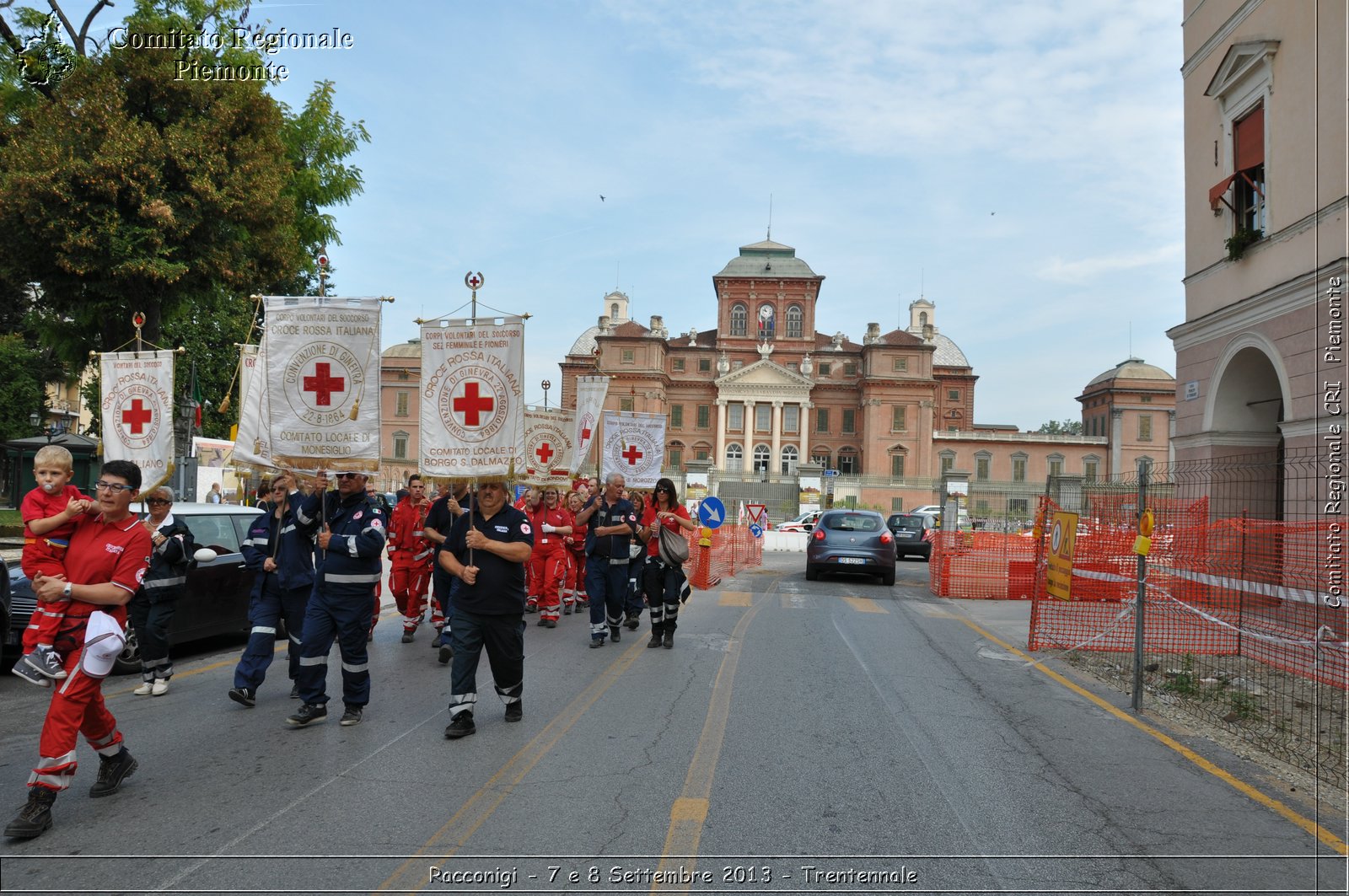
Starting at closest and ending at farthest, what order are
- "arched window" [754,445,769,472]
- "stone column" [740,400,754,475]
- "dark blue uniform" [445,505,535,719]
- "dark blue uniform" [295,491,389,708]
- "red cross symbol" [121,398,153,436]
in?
1. "dark blue uniform" [445,505,535,719]
2. "dark blue uniform" [295,491,389,708]
3. "red cross symbol" [121,398,153,436]
4. "stone column" [740,400,754,475]
5. "arched window" [754,445,769,472]

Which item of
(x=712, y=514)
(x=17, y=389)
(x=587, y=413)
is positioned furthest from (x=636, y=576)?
(x=17, y=389)

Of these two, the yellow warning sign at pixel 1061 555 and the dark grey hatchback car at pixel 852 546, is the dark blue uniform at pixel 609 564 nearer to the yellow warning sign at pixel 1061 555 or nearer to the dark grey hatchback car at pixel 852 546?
the yellow warning sign at pixel 1061 555

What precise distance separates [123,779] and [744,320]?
8382cm

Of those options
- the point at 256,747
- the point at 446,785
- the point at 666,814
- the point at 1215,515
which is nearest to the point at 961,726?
the point at 666,814

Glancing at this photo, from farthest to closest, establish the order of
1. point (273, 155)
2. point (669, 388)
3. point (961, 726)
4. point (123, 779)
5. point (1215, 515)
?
point (669, 388), point (273, 155), point (1215, 515), point (961, 726), point (123, 779)

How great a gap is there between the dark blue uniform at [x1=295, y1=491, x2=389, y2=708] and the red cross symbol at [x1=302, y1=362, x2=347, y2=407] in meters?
1.08

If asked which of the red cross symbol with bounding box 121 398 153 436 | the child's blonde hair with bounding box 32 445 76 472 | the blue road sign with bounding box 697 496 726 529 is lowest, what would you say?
the blue road sign with bounding box 697 496 726 529

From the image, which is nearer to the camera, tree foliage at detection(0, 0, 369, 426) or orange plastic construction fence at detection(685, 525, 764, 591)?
tree foliage at detection(0, 0, 369, 426)

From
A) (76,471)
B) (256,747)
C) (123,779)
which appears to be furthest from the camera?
(76,471)

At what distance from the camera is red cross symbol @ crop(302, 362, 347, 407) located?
7344 mm

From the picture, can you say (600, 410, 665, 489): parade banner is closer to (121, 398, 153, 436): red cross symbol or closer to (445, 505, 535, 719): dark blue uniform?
(121, 398, 153, 436): red cross symbol

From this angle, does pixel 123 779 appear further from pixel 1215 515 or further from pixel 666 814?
pixel 1215 515

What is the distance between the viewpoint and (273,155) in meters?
17.6

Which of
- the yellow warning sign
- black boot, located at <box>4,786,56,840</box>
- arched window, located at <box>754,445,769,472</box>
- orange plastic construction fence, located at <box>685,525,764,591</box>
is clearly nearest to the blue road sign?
orange plastic construction fence, located at <box>685,525,764,591</box>
